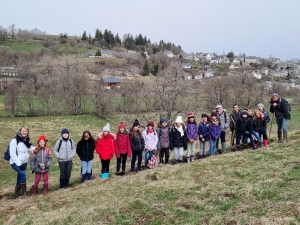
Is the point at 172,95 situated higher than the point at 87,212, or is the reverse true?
the point at 172,95

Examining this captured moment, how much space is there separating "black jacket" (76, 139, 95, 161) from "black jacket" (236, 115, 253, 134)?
5944mm

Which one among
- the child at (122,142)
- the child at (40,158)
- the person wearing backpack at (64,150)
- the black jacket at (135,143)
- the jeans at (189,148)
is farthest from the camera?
the jeans at (189,148)

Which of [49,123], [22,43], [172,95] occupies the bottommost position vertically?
[49,123]

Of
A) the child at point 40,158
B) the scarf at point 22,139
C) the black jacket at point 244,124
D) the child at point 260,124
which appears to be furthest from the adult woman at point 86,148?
the child at point 260,124

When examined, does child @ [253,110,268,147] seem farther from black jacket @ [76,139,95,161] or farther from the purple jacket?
black jacket @ [76,139,95,161]

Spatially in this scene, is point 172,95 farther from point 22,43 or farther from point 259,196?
point 22,43

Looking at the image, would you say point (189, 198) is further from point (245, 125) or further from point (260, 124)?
point (260, 124)

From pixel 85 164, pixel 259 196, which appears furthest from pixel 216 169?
pixel 85 164

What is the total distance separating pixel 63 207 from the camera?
22.0 ft

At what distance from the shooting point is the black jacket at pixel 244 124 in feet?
35.7

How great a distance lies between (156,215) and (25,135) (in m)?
4.90

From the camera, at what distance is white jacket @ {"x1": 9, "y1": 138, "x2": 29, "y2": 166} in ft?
26.1

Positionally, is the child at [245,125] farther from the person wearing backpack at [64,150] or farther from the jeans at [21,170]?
the jeans at [21,170]

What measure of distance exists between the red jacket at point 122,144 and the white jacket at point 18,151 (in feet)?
9.82
